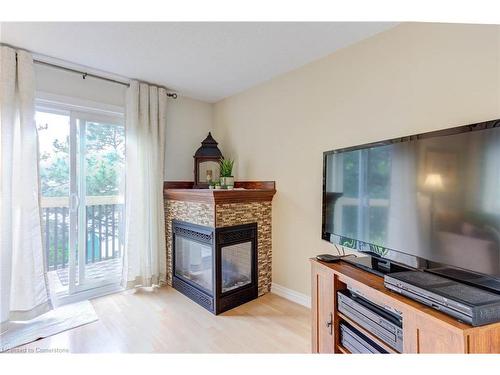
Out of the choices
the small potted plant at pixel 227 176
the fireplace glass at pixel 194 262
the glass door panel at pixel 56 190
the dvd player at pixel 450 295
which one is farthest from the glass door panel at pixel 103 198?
the dvd player at pixel 450 295

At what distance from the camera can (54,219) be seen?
8.12ft

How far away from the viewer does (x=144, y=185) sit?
2.76 m

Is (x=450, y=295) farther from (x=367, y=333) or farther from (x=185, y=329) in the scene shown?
(x=185, y=329)

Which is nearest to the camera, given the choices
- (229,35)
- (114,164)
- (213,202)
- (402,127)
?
(402,127)

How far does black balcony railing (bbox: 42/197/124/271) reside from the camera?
244 cm

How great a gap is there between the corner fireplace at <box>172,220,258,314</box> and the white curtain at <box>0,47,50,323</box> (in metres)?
1.23

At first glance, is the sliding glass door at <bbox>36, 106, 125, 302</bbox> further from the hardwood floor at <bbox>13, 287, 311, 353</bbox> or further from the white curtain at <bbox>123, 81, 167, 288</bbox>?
the hardwood floor at <bbox>13, 287, 311, 353</bbox>

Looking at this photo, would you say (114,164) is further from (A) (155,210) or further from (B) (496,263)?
(B) (496,263)

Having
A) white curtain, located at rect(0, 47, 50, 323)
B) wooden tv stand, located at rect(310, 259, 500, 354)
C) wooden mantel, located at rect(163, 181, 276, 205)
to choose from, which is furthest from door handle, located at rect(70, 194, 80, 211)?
wooden tv stand, located at rect(310, 259, 500, 354)

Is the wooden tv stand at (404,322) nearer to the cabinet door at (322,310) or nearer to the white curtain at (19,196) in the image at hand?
the cabinet door at (322,310)

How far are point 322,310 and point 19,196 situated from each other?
2.45 meters
